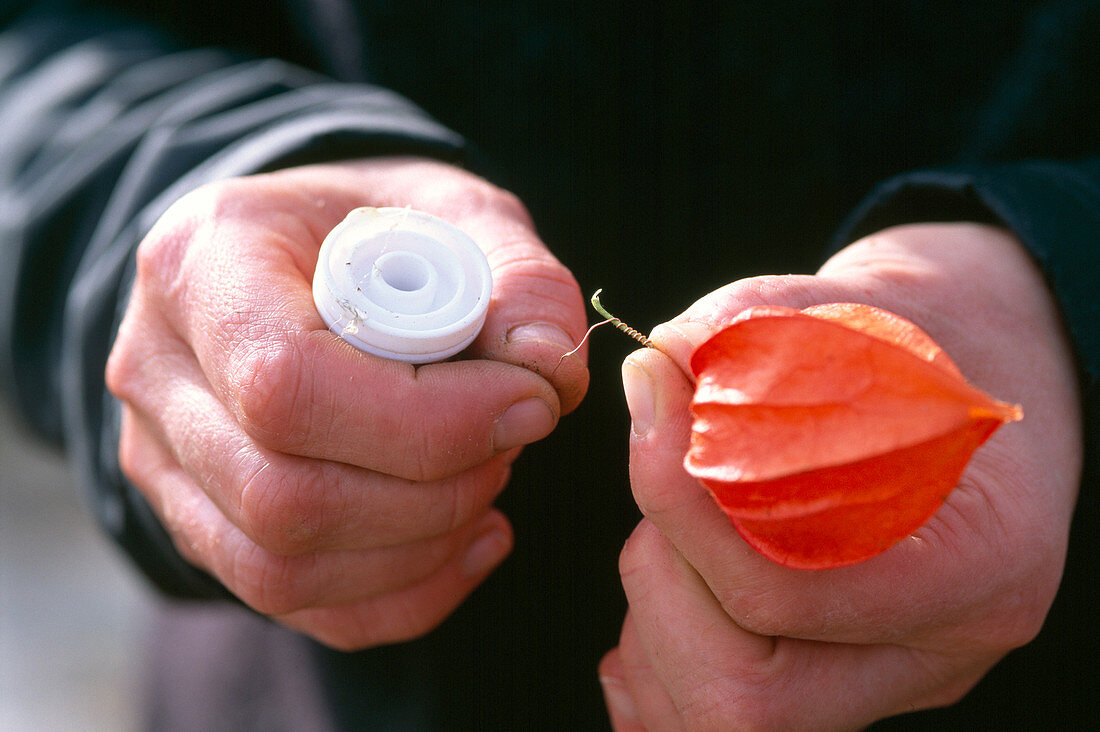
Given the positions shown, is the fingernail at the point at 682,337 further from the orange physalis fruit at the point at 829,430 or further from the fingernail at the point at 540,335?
the fingernail at the point at 540,335

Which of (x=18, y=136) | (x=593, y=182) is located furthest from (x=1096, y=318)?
(x=18, y=136)

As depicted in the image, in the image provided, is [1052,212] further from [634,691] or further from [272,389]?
[272,389]

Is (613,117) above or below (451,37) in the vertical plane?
below

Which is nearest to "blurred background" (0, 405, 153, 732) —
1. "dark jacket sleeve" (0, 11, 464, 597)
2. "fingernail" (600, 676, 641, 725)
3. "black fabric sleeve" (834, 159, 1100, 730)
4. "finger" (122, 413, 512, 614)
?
"dark jacket sleeve" (0, 11, 464, 597)

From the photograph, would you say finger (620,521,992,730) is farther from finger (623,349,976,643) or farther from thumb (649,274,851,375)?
thumb (649,274,851,375)

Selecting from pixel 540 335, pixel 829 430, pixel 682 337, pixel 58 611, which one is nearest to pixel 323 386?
pixel 540 335

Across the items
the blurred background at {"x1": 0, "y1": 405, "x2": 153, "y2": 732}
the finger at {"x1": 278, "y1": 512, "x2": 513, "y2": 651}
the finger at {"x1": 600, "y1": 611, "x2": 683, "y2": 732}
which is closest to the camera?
the finger at {"x1": 600, "y1": 611, "x2": 683, "y2": 732}

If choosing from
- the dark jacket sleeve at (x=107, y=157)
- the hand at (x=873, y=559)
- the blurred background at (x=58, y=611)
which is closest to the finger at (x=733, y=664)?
the hand at (x=873, y=559)

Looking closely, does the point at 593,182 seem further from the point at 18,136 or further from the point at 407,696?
the point at 18,136
